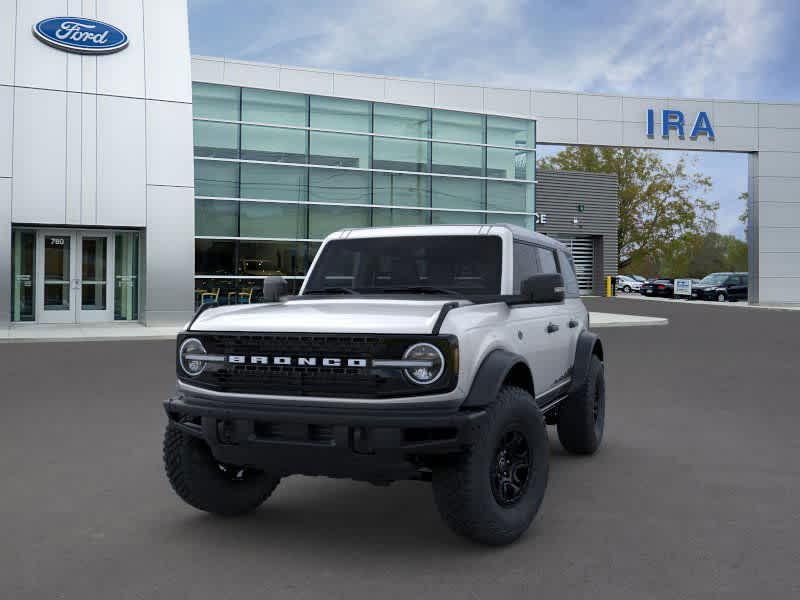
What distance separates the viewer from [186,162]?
944 inches

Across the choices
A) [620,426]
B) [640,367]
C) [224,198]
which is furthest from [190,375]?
[224,198]

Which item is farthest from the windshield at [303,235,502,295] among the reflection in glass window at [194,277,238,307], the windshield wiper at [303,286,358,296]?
the reflection in glass window at [194,277,238,307]

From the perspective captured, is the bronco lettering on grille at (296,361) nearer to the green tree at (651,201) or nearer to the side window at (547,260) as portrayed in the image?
the side window at (547,260)

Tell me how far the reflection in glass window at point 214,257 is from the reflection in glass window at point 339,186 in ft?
11.3

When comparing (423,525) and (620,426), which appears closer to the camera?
(423,525)

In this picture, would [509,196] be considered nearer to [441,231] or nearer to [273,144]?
[273,144]

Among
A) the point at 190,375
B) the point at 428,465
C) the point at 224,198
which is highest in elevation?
the point at 224,198

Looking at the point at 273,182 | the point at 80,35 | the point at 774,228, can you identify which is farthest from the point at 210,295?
the point at 774,228

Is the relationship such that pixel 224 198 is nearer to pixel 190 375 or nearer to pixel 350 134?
pixel 350 134

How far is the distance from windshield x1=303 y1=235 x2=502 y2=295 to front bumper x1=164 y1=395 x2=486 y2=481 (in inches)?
60.0

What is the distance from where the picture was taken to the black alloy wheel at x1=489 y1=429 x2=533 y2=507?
4.55 metres

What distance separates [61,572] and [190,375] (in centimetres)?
122

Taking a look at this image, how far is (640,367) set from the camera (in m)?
13.9

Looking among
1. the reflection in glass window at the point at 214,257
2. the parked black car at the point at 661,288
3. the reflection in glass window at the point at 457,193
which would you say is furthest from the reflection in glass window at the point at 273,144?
the parked black car at the point at 661,288
